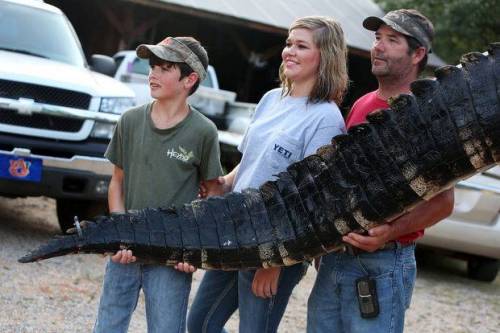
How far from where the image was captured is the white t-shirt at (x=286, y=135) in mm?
3205

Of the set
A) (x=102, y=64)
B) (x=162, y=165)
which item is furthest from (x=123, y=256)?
(x=102, y=64)

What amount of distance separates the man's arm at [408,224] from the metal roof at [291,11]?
12842 millimetres

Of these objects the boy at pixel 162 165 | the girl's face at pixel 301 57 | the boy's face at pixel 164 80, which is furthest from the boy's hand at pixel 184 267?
the girl's face at pixel 301 57

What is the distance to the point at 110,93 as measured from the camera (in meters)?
7.38

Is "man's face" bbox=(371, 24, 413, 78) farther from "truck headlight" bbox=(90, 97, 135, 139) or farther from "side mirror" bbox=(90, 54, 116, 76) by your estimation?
"side mirror" bbox=(90, 54, 116, 76)

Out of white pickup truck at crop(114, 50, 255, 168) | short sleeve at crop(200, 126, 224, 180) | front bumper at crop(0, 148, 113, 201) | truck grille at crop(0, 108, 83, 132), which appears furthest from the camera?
white pickup truck at crop(114, 50, 255, 168)

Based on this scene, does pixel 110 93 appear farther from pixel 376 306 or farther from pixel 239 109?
pixel 239 109

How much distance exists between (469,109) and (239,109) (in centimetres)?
1090

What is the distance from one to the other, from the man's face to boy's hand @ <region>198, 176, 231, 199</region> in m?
0.88

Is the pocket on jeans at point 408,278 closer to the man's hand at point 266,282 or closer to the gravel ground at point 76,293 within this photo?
the man's hand at point 266,282

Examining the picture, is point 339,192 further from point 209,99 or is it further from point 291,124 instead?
point 209,99

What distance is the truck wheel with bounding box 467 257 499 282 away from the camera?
8.95m

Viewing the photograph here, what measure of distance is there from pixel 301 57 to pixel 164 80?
0.65 m

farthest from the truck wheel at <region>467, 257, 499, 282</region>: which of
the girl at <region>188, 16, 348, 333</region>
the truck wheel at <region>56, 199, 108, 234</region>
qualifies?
the girl at <region>188, 16, 348, 333</region>
